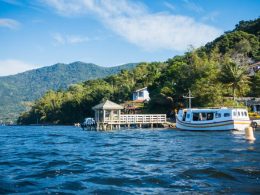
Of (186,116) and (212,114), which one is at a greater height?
(212,114)

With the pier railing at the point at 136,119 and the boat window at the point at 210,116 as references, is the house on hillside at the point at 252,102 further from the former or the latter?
the boat window at the point at 210,116

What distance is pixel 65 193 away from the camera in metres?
9.56

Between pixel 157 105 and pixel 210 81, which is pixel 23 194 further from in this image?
pixel 157 105

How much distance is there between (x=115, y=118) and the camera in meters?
A: 55.7

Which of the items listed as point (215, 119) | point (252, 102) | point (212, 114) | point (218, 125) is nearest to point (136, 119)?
point (212, 114)

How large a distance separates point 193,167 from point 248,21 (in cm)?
15491

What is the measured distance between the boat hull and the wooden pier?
11361mm

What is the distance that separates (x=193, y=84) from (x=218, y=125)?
19.0 metres

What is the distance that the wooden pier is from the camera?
5444 centimetres

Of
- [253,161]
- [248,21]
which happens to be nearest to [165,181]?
[253,161]

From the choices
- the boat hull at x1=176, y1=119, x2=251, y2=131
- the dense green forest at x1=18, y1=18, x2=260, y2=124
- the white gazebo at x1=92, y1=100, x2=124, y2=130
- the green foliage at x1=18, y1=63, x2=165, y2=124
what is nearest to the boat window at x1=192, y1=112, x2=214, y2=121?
the boat hull at x1=176, y1=119, x2=251, y2=131

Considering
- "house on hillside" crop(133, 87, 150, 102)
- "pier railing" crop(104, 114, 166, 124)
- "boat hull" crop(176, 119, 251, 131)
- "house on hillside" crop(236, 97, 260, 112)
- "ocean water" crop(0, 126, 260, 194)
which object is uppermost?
"house on hillside" crop(133, 87, 150, 102)

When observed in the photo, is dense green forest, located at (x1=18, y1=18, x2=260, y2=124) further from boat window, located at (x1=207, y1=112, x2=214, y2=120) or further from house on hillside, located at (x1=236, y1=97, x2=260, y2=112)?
boat window, located at (x1=207, y1=112, x2=214, y2=120)

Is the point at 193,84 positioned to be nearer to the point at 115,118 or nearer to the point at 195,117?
the point at 115,118
